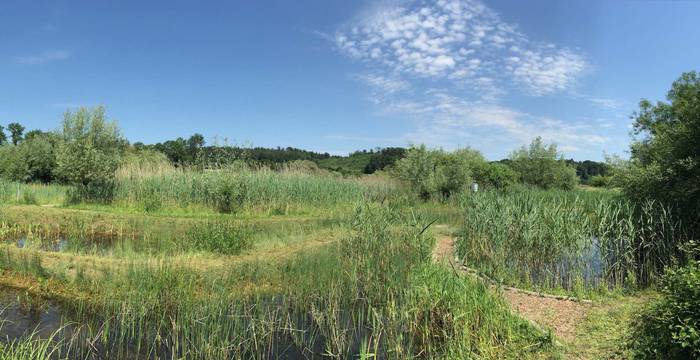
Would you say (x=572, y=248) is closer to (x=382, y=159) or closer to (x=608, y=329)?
(x=608, y=329)

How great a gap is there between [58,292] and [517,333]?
269 inches

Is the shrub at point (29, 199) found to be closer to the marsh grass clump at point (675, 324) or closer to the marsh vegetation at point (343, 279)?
the marsh vegetation at point (343, 279)

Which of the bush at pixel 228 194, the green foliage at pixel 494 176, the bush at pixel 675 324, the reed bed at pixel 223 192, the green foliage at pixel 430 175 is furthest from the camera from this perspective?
the green foliage at pixel 494 176

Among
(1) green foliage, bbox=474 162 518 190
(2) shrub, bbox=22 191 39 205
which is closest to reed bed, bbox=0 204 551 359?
(2) shrub, bbox=22 191 39 205

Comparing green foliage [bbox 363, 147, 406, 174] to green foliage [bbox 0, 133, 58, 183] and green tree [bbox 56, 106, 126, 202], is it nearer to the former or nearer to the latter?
green foliage [bbox 0, 133, 58, 183]

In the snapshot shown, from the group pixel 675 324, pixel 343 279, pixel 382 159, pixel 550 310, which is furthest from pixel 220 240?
pixel 382 159

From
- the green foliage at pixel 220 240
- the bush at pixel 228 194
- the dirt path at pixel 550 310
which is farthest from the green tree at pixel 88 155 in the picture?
the dirt path at pixel 550 310

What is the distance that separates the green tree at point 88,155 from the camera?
17.6 m

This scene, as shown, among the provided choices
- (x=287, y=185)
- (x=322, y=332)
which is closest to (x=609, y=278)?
(x=322, y=332)

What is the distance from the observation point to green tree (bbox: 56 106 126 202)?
17.6 metres

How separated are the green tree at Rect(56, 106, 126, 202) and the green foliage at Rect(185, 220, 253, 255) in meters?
9.38

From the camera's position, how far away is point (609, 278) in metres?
8.72

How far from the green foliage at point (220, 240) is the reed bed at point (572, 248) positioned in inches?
198

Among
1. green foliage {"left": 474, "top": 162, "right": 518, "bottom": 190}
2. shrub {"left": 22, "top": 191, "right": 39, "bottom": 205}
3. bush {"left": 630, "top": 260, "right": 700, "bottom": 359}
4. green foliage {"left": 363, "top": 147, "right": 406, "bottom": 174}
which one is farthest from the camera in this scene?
green foliage {"left": 363, "top": 147, "right": 406, "bottom": 174}
